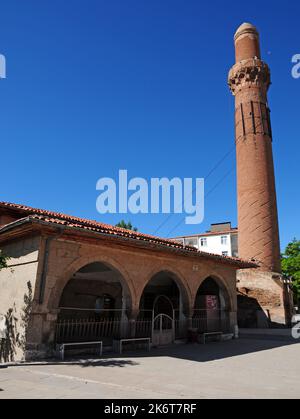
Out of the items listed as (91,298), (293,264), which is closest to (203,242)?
(293,264)

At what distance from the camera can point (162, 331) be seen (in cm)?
1100

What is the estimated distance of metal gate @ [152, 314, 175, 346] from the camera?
1078 centimetres

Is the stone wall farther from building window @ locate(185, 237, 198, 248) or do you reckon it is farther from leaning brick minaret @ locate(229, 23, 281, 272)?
building window @ locate(185, 237, 198, 248)

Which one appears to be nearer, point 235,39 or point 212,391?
point 212,391

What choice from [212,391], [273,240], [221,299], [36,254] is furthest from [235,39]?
[212,391]

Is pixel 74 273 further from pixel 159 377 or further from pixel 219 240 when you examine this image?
pixel 219 240

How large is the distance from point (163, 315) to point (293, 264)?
72.4 ft

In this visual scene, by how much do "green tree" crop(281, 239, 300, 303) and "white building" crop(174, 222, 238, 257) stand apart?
11.0 meters

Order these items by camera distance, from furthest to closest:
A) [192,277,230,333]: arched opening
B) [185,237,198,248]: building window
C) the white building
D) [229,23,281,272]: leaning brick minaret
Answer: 1. [185,237,198,248]: building window
2. the white building
3. [229,23,281,272]: leaning brick minaret
4. [192,277,230,333]: arched opening

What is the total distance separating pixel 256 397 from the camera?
4.85 metres

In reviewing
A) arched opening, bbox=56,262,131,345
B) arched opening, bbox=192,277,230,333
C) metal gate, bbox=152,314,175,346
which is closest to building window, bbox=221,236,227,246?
arched opening, bbox=192,277,230,333

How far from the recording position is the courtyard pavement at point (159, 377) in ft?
16.2

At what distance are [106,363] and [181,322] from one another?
5248 millimetres
